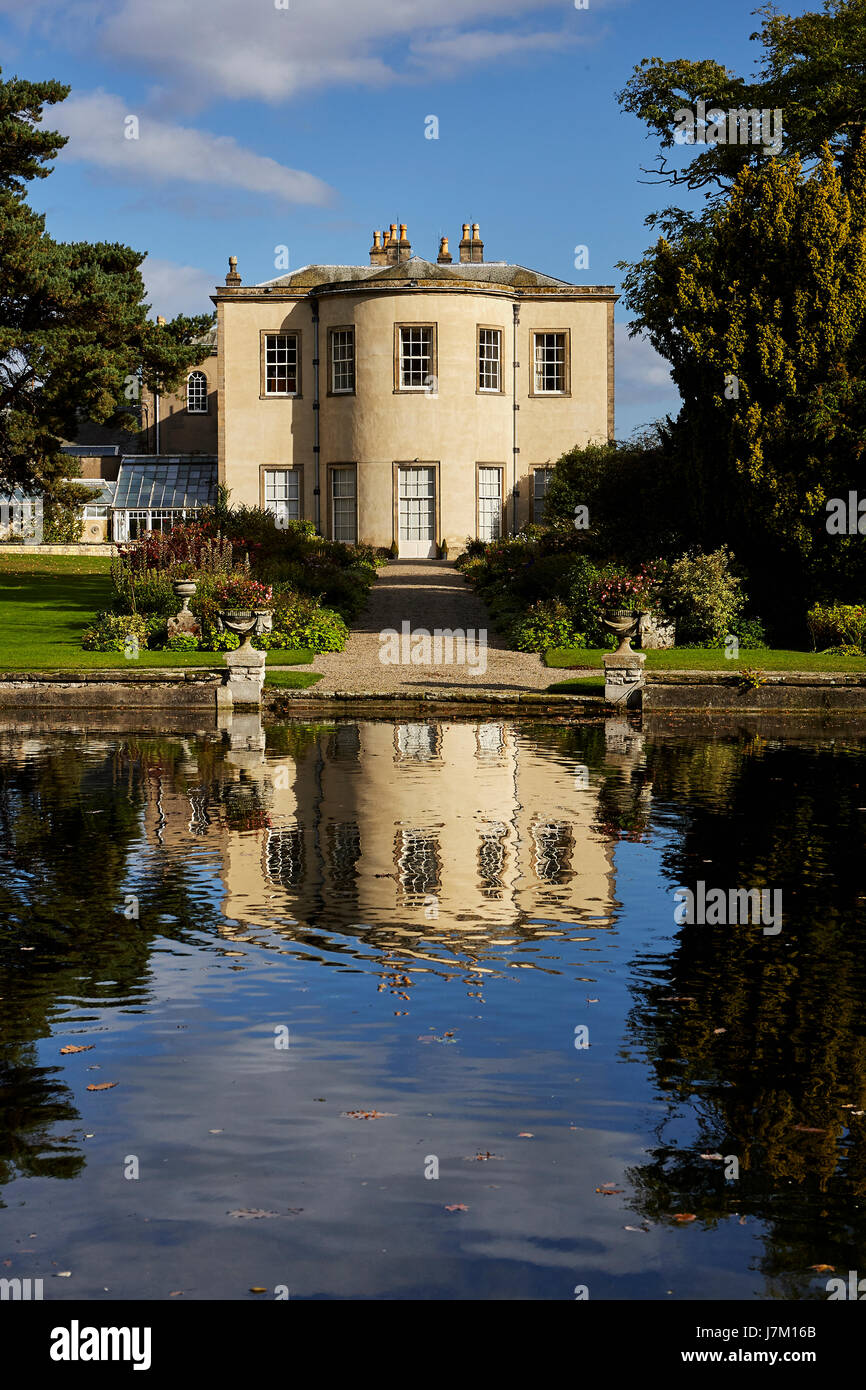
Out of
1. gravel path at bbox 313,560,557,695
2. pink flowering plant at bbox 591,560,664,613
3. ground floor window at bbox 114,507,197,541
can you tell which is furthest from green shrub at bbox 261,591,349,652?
ground floor window at bbox 114,507,197,541

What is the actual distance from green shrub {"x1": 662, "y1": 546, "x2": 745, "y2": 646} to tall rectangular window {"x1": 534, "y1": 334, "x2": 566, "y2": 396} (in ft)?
63.5

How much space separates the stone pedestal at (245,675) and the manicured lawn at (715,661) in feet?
17.8

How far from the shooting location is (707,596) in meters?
24.7

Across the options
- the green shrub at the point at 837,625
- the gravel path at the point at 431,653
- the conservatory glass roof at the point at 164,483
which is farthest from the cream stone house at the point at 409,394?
the green shrub at the point at 837,625

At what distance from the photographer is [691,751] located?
1623 cm

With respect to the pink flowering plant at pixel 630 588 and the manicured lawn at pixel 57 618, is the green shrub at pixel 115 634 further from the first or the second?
the pink flowering plant at pixel 630 588

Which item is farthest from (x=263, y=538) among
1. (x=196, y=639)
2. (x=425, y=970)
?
(x=425, y=970)

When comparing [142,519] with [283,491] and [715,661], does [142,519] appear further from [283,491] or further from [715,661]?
[715,661]

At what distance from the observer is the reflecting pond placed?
441 cm

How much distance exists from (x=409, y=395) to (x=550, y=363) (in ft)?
15.7

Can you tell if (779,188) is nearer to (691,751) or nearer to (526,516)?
(691,751)

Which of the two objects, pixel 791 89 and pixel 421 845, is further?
pixel 791 89

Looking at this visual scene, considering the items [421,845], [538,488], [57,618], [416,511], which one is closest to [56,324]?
[57,618]
